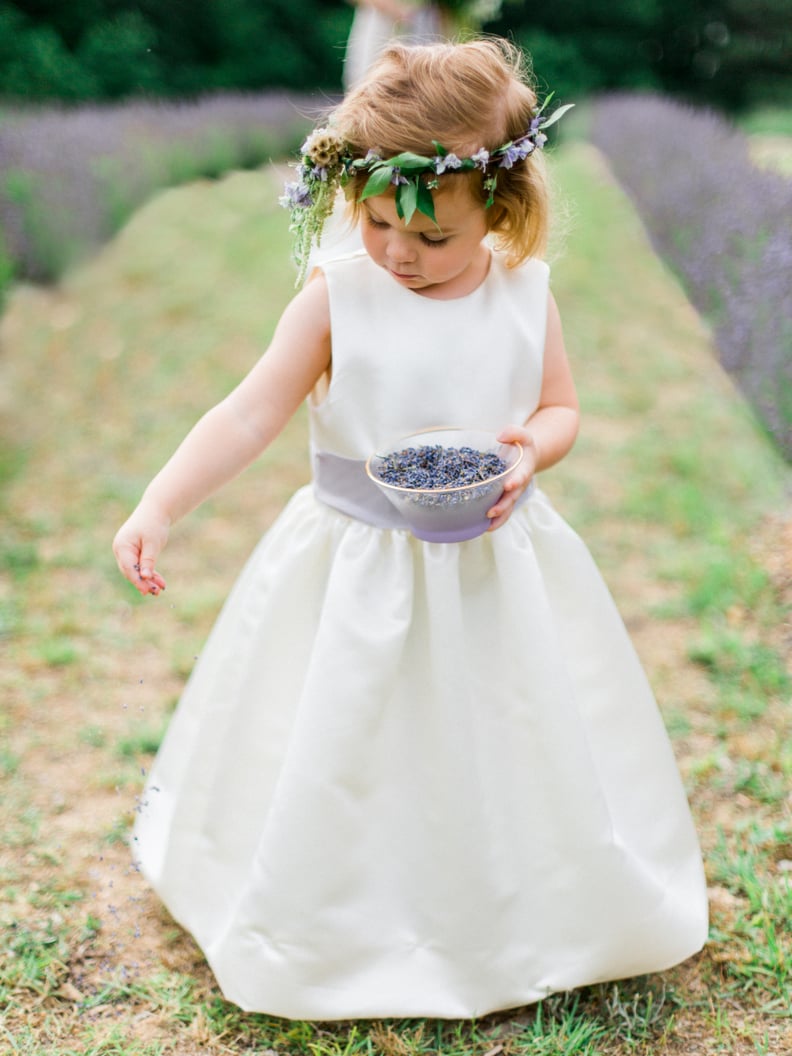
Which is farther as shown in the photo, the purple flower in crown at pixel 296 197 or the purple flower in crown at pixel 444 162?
the purple flower in crown at pixel 296 197

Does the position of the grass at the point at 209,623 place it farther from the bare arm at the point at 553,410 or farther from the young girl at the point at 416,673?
the bare arm at the point at 553,410

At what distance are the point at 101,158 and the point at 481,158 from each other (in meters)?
5.65

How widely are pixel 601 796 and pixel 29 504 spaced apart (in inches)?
106

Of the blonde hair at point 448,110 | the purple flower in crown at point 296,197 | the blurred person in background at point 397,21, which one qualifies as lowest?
the blurred person in background at point 397,21

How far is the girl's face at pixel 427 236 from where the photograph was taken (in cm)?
139

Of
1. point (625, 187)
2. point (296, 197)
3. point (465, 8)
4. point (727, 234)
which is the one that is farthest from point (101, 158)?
point (296, 197)

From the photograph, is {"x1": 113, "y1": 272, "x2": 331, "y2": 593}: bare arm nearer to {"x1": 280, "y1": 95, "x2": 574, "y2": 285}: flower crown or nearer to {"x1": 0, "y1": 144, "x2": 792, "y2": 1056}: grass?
{"x1": 280, "y1": 95, "x2": 574, "y2": 285}: flower crown

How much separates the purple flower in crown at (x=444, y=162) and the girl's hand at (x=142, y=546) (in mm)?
631

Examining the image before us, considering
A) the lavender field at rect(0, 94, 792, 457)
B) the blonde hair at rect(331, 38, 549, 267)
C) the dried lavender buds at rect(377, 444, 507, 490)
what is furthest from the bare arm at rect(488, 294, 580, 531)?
the lavender field at rect(0, 94, 792, 457)

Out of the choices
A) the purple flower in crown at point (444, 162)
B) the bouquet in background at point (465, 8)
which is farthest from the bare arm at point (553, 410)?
the bouquet in background at point (465, 8)

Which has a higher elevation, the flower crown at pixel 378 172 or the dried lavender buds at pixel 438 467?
the flower crown at pixel 378 172

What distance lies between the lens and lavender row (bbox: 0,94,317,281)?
5.20m

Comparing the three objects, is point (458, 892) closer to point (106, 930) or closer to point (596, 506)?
point (106, 930)

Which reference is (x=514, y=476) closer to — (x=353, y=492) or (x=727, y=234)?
(x=353, y=492)
